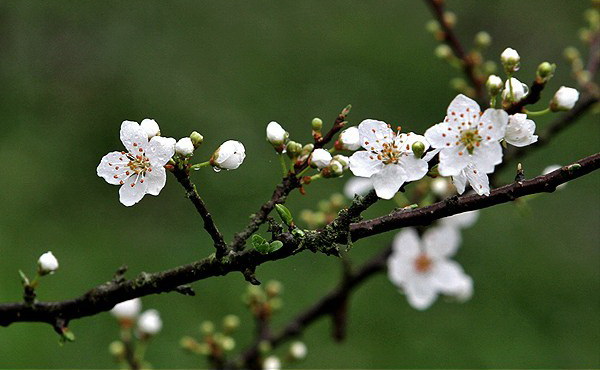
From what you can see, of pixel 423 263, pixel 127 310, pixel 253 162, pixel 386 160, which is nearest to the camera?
pixel 386 160

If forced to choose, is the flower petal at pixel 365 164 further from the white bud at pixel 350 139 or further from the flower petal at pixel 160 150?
the flower petal at pixel 160 150

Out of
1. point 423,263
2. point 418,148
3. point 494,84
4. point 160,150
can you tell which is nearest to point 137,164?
point 160,150

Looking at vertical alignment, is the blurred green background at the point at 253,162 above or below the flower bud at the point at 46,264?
above

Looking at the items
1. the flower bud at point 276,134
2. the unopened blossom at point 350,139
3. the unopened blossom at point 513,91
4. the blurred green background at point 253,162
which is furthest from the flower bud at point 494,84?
the blurred green background at point 253,162

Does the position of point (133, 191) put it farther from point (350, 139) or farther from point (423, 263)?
point (423, 263)

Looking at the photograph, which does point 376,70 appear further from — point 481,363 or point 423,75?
point 481,363

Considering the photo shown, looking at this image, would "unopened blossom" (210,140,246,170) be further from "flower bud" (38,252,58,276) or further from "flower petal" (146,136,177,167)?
"flower bud" (38,252,58,276)
